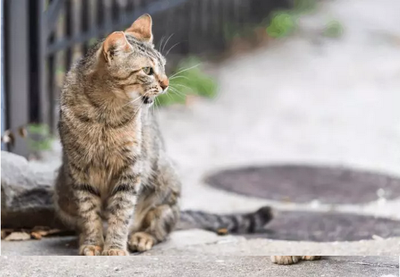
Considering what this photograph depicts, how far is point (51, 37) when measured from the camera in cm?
680

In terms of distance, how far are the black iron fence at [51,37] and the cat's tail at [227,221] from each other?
1.01m

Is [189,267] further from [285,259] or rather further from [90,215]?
[90,215]

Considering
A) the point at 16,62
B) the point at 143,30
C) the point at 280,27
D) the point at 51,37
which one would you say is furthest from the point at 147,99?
the point at 280,27

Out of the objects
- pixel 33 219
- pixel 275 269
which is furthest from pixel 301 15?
pixel 275 269

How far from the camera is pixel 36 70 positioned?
6.29 meters

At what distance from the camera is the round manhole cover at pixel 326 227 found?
4.78 meters

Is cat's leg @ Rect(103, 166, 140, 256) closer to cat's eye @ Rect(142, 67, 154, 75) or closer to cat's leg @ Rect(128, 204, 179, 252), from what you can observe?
cat's leg @ Rect(128, 204, 179, 252)

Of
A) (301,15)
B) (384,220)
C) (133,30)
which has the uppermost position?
(301,15)

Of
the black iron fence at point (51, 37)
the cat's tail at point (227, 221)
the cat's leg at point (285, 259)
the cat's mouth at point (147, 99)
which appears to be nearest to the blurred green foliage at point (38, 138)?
the black iron fence at point (51, 37)

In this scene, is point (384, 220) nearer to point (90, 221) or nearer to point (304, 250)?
point (304, 250)

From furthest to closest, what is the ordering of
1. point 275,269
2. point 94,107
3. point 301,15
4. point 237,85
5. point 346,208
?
point 301,15
point 237,85
point 346,208
point 94,107
point 275,269

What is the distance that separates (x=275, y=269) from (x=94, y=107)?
1182 mm

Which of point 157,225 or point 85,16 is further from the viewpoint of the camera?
point 85,16

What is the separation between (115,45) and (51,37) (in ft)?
10.9
